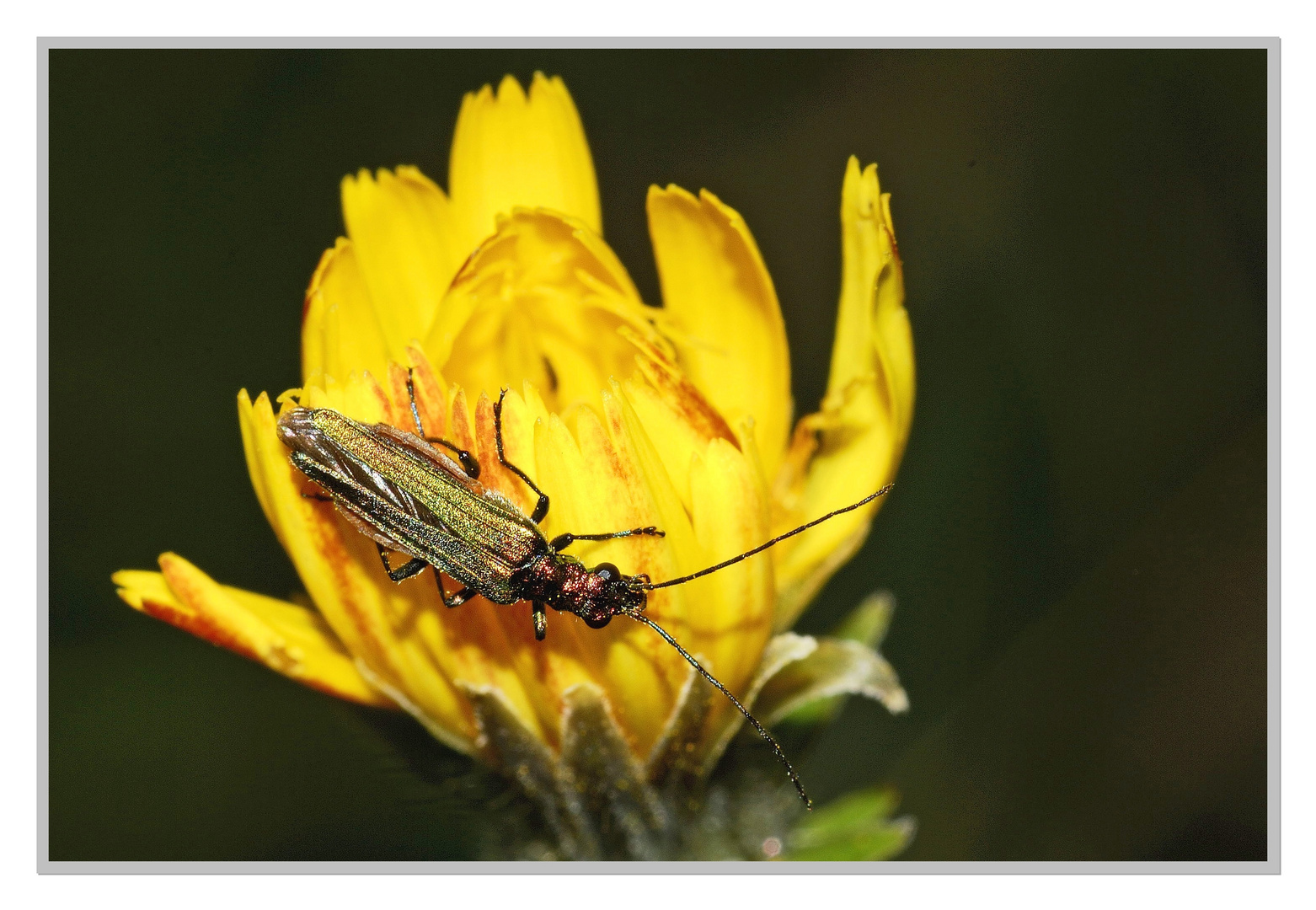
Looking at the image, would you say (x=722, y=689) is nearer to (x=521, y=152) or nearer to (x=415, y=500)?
(x=415, y=500)

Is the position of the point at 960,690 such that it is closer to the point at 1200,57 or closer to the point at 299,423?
the point at 1200,57

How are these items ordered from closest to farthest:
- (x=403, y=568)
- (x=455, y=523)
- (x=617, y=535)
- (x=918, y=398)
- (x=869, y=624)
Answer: (x=617, y=535), (x=403, y=568), (x=455, y=523), (x=869, y=624), (x=918, y=398)

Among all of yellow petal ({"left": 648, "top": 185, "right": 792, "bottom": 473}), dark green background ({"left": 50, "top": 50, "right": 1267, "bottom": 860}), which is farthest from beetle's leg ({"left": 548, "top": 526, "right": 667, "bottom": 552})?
dark green background ({"left": 50, "top": 50, "right": 1267, "bottom": 860})

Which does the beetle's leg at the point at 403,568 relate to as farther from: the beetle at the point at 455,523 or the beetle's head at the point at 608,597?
the beetle's head at the point at 608,597

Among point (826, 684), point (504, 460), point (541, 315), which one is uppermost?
point (541, 315)

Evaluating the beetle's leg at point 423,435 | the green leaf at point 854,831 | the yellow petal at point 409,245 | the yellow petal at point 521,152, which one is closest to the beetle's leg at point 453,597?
the beetle's leg at point 423,435

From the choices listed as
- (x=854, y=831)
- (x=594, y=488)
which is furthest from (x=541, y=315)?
(x=854, y=831)

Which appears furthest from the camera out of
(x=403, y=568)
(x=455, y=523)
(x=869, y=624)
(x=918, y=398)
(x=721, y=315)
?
(x=918, y=398)

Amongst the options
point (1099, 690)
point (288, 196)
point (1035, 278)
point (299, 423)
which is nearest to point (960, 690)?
point (1099, 690)

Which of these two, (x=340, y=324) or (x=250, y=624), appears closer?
(x=250, y=624)
